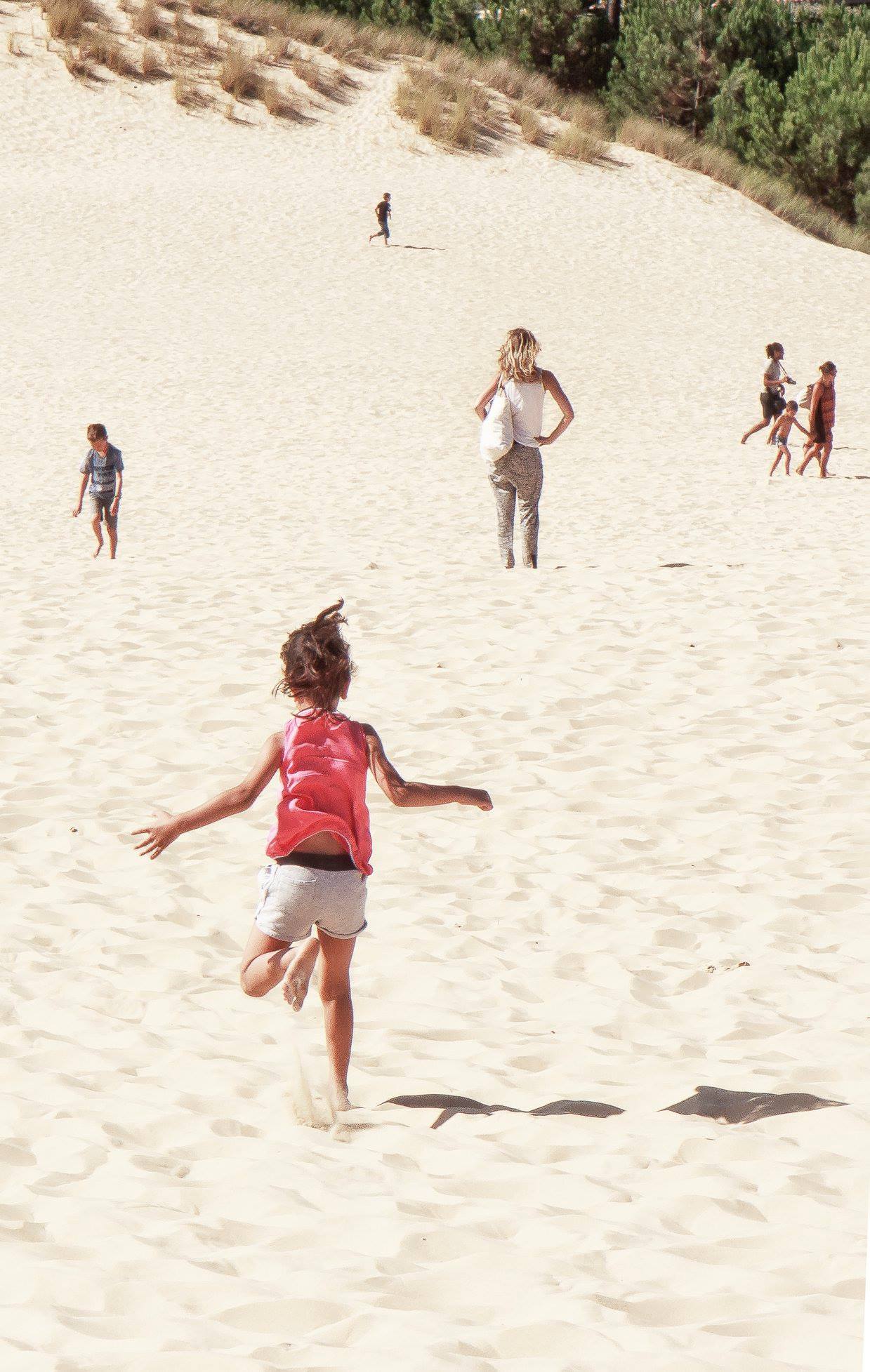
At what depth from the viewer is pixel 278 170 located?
34125 mm

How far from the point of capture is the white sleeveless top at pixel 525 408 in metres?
10.0

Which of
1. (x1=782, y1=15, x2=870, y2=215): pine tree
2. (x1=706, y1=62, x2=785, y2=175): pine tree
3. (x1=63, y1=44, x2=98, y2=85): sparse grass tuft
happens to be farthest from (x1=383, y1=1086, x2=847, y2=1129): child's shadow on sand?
(x1=706, y1=62, x2=785, y2=175): pine tree

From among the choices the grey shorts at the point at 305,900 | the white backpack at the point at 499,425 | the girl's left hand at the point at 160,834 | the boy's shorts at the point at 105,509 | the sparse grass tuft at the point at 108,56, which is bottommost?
the grey shorts at the point at 305,900

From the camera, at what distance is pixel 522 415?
10.1 metres

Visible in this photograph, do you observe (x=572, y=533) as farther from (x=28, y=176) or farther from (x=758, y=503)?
(x=28, y=176)

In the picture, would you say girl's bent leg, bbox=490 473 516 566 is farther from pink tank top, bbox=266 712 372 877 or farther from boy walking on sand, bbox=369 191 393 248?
boy walking on sand, bbox=369 191 393 248

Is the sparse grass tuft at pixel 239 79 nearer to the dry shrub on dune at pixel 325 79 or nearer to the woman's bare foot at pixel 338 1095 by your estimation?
the dry shrub on dune at pixel 325 79

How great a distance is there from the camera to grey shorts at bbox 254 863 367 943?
3.75 m

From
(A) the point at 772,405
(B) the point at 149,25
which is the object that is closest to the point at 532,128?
(B) the point at 149,25

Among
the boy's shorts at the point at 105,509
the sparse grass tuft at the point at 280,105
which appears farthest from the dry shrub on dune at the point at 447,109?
the boy's shorts at the point at 105,509

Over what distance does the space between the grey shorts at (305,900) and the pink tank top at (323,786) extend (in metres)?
0.06

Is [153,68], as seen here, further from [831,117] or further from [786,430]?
[786,430]

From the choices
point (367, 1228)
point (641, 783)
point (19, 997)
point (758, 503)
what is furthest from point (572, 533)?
point (367, 1228)

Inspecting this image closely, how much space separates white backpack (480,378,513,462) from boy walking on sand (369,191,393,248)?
19.9 meters
